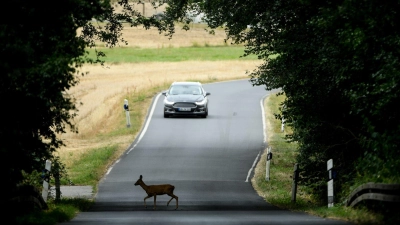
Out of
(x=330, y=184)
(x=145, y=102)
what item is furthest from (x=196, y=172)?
(x=145, y=102)

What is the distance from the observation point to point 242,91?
58.5 metres

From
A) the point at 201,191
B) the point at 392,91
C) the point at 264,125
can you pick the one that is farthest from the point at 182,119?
the point at 392,91

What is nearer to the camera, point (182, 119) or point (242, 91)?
point (182, 119)

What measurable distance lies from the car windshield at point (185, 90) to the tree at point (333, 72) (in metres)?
17.1

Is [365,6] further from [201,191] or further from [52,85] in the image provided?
[201,191]

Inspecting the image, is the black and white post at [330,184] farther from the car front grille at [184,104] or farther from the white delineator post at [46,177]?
the car front grille at [184,104]

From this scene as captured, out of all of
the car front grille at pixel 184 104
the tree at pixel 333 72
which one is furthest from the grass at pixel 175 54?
the tree at pixel 333 72

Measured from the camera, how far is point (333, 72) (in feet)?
62.5

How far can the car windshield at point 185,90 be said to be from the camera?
44.4 m

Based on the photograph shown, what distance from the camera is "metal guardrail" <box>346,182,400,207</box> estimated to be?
1348 cm

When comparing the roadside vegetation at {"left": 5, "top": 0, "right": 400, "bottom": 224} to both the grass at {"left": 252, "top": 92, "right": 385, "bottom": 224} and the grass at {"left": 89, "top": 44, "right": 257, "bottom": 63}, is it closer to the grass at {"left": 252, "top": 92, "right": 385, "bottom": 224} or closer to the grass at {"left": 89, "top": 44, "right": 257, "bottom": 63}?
the grass at {"left": 252, "top": 92, "right": 385, "bottom": 224}

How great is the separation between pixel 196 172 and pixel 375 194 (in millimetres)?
15123

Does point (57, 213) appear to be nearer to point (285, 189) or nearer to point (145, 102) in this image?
point (285, 189)

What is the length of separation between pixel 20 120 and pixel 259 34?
9964 mm
